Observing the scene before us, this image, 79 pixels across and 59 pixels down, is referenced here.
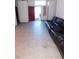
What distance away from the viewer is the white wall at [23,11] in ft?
32.3

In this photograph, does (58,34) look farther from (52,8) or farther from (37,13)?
(37,13)

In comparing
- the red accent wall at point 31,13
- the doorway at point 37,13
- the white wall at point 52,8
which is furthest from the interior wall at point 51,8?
the red accent wall at point 31,13

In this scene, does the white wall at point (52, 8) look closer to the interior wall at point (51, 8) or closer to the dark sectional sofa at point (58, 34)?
the interior wall at point (51, 8)

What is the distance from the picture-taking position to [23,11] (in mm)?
9969

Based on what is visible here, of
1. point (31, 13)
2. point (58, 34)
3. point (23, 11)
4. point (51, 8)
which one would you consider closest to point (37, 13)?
point (31, 13)

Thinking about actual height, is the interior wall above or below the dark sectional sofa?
above

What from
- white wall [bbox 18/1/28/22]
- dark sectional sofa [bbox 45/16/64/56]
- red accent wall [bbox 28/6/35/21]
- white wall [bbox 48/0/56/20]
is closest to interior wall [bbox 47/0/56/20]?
white wall [bbox 48/0/56/20]

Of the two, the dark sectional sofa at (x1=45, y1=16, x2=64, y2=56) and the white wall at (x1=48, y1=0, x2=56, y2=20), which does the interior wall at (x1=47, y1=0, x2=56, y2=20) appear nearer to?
the white wall at (x1=48, y1=0, x2=56, y2=20)

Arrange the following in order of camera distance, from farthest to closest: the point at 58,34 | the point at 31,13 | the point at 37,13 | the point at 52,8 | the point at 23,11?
the point at 37,13 → the point at 31,13 → the point at 23,11 → the point at 52,8 → the point at 58,34

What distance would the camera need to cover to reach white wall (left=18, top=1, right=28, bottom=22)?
984cm

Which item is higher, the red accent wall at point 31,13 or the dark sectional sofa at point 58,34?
the red accent wall at point 31,13

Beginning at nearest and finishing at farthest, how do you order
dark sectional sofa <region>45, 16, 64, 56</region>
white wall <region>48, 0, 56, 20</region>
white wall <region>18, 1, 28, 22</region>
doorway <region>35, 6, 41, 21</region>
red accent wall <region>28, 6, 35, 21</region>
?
1. dark sectional sofa <region>45, 16, 64, 56</region>
2. white wall <region>48, 0, 56, 20</region>
3. white wall <region>18, 1, 28, 22</region>
4. red accent wall <region>28, 6, 35, 21</region>
5. doorway <region>35, 6, 41, 21</region>
